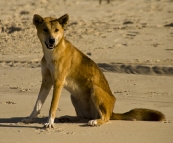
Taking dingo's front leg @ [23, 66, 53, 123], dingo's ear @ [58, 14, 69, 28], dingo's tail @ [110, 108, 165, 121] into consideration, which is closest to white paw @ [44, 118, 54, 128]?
dingo's front leg @ [23, 66, 53, 123]

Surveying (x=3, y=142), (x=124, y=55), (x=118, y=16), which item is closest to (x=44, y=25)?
(x=3, y=142)

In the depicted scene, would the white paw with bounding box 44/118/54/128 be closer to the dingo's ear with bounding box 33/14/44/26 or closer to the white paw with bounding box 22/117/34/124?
the white paw with bounding box 22/117/34/124

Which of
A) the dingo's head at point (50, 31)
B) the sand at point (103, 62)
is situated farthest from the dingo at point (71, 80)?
the sand at point (103, 62)

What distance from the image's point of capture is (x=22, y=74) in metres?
11.9

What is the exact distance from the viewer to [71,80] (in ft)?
24.9

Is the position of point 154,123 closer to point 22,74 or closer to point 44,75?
point 44,75

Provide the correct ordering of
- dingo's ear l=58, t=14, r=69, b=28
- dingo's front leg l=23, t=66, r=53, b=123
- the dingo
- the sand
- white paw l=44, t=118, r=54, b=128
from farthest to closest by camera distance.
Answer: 1. dingo's front leg l=23, t=66, r=53, b=123
2. dingo's ear l=58, t=14, r=69, b=28
3. the dingo
4. white paw l=44, t=118, r=54, b=128
5. the sand

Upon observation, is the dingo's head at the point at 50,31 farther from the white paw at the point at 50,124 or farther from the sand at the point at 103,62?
the sand at the point at 103,62

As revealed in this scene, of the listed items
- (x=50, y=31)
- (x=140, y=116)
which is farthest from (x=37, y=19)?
(x=140, y=116)

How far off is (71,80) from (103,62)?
5169 millimetres

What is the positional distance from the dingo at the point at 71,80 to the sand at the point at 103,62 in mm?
181

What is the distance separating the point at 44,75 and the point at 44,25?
25.5 inches

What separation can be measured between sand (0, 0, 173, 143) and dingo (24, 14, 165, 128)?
0.59 ft

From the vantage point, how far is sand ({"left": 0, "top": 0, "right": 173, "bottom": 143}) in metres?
7.12
